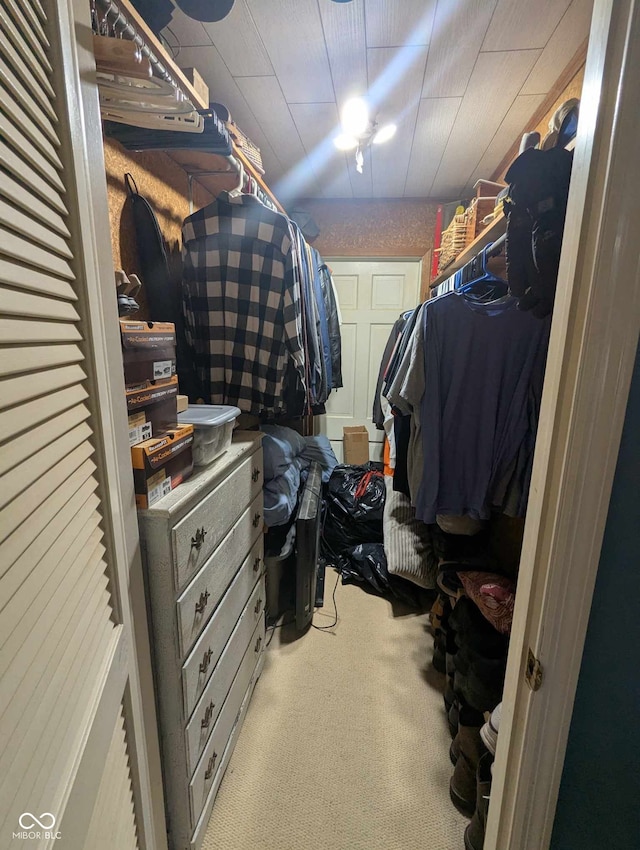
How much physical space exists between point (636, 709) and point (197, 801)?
1.06 metres

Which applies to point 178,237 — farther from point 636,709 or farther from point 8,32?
point 636,709

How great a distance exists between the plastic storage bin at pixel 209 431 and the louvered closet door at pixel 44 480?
0.46m

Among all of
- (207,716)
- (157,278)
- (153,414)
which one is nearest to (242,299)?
(157,278)

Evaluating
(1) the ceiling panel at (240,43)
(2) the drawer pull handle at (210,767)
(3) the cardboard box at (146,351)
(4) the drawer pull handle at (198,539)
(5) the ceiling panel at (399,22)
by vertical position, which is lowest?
(2) the drawer pull handle at (210,767)

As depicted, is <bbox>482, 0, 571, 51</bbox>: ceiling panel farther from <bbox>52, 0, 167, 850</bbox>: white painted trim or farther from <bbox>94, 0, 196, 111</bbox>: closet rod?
<bbox>52, 0, 167, 850</bbox>: white painted trim

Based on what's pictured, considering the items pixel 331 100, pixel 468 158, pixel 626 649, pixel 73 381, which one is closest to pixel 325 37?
pixel 331 100

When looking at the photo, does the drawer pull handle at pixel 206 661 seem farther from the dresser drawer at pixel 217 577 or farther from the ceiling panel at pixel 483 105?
the ceiling panel at pixel 483 105

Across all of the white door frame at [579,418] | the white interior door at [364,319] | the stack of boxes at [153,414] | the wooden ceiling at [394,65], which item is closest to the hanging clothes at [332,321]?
the white interior door at [364,319]

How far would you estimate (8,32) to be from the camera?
36cm

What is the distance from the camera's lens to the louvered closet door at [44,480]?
359mm

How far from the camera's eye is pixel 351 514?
235 centimetres

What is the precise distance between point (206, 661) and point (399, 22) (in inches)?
79.2

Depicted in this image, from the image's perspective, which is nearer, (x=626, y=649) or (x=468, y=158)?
(x=626, y=649)

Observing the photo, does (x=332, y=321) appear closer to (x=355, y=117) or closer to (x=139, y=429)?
(x=355, y=117)
